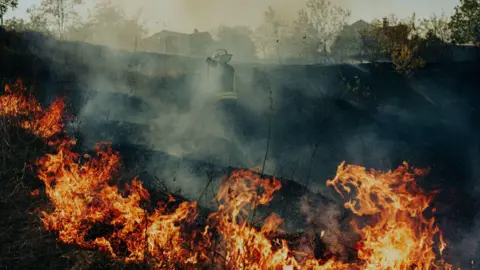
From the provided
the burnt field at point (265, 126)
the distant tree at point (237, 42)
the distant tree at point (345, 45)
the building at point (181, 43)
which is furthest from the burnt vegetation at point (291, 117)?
the distant tree at point (237, 42)

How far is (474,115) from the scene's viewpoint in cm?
2708

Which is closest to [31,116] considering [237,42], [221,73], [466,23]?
[221,73]

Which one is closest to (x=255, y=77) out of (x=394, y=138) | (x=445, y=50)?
(x=394, y=138)

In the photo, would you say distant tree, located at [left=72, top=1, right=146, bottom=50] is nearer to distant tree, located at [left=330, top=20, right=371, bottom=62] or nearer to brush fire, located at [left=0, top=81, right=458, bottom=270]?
distant tree, located at [left=330, top=20, right=371, bottom=62]

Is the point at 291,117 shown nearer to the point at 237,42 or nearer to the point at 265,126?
the point at 265,126

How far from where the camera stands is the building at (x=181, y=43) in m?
51.4

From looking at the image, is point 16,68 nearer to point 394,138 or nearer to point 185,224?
point 185,224

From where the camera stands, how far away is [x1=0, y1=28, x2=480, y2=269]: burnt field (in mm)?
12316

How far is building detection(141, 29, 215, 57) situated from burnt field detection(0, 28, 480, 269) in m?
21.8

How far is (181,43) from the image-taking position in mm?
60469

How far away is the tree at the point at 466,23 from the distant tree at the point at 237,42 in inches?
1199

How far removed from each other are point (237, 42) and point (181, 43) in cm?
959

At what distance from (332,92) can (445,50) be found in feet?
51.9

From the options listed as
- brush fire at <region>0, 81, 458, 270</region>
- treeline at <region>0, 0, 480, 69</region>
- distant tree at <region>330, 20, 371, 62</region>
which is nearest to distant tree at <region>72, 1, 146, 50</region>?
treeline at <region>0, 0, 480, 69</region>
